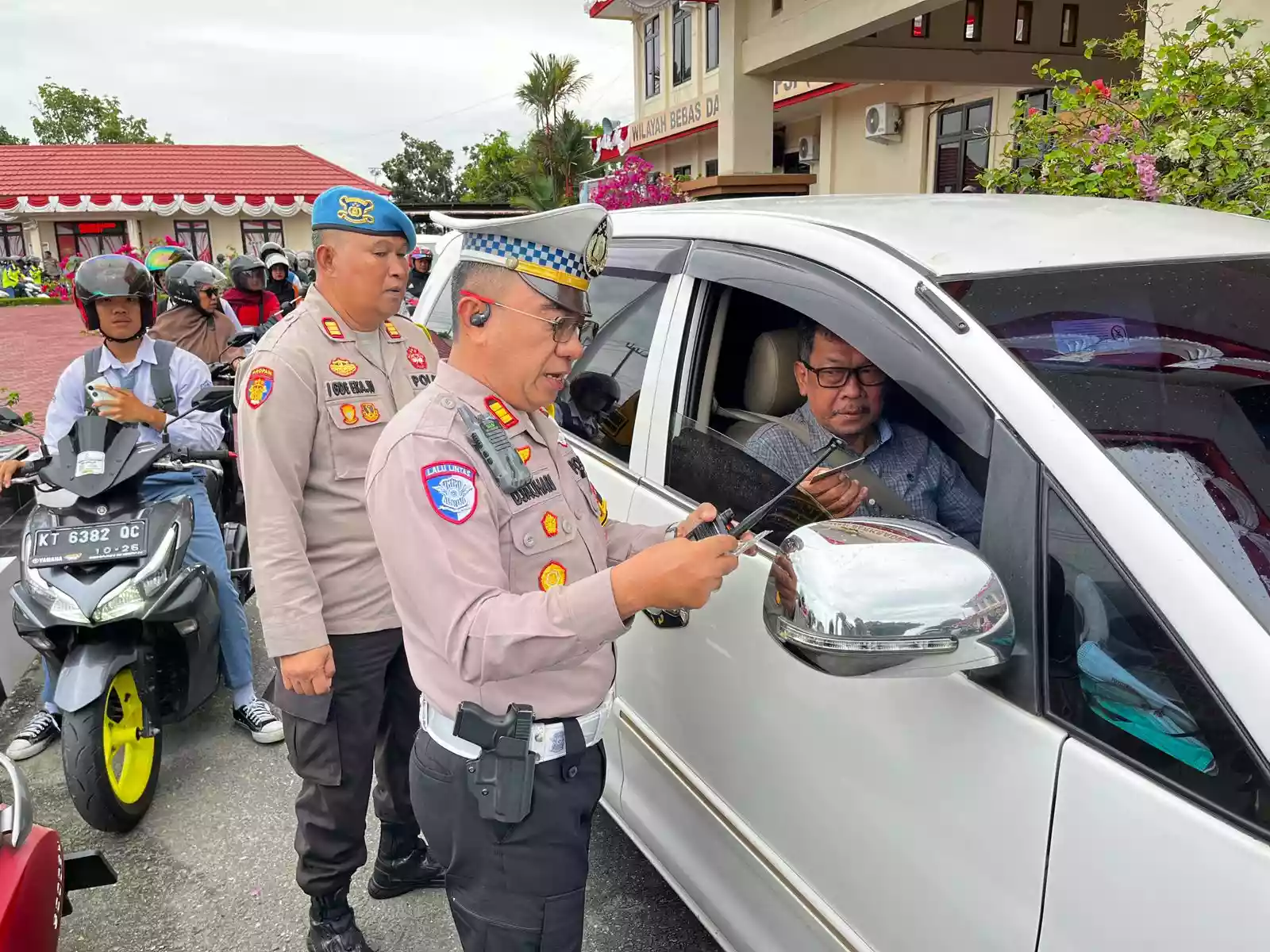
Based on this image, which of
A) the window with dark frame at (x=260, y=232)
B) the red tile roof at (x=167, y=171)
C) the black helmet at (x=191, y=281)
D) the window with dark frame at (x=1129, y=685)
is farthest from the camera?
the window with dark frame at (x=260, y=232)

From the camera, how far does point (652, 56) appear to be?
73.6 ft

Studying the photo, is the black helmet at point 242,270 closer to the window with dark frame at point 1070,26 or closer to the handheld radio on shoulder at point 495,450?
the handheld radio on shoulder at point 495,450

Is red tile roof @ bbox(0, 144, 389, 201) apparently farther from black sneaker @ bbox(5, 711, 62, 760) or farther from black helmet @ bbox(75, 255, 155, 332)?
black sneaker @ bbox(5, 711, 62, 760)

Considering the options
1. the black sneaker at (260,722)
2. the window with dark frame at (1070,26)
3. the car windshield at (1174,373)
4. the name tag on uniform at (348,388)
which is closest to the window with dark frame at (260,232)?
the window with dark frame at (1070,26)

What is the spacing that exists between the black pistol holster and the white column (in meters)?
10.5

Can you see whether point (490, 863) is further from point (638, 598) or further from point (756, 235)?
point (756, 235)

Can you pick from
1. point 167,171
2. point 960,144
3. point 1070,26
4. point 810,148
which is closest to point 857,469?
point 1070,26

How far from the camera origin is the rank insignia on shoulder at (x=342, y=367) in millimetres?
2160

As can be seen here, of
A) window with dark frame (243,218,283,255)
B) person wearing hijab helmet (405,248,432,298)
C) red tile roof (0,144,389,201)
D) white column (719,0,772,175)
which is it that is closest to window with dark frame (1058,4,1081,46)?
white column (719,0,772,175)

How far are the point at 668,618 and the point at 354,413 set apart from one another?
88cm

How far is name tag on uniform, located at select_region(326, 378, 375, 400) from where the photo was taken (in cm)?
213

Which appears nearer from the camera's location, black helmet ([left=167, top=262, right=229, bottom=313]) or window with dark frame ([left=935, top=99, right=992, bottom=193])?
black helmet ([left=167, top=262, right=229, bottom=313])

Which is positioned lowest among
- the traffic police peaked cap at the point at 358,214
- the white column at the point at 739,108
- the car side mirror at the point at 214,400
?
the car side mirror at the point at 214,400

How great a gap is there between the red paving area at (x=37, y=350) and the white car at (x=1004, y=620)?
5.73 metres
